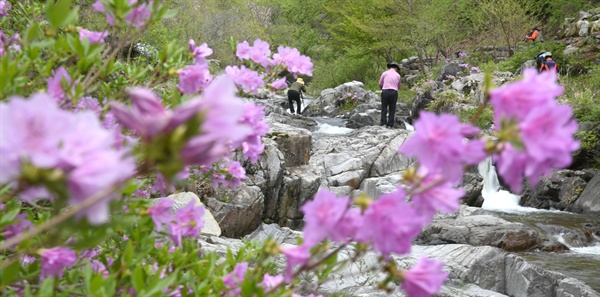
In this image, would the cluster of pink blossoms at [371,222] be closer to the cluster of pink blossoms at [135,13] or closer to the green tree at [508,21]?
the cluster of pink blossoms at [135,13]

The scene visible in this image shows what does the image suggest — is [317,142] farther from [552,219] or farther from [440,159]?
[440,159]

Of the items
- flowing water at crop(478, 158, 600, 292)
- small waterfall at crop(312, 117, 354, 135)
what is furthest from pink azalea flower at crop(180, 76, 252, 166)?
small waterfall at crop(312, 117, 354, 135)

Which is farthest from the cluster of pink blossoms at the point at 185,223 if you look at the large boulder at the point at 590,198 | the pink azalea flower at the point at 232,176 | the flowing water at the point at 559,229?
the large boulder at the point at 590,198

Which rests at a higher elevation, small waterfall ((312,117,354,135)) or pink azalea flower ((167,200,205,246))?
small waterfall ((312,117,354,135))

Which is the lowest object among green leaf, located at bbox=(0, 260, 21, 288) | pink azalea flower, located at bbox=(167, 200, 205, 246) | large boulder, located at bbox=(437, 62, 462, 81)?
green leaf, located at bbox=(0, 260, 21, 288)

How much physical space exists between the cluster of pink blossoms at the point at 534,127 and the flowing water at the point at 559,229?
6173mm

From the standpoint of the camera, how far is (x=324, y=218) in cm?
108

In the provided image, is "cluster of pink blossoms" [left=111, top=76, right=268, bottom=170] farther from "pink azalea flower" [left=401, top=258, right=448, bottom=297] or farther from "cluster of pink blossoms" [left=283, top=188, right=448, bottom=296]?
"pink azalea flower" [left=401, top=258, right=448, bottom=297]

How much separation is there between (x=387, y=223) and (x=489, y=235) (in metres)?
7.52

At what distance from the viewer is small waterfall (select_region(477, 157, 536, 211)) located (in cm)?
1127

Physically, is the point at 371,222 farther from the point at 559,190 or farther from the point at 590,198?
the point at 559,190

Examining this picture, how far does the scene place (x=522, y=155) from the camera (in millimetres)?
934

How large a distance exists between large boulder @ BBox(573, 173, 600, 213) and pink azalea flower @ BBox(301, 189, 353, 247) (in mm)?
10821

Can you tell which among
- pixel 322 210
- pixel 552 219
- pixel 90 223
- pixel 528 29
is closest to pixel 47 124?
pixel 90 223
